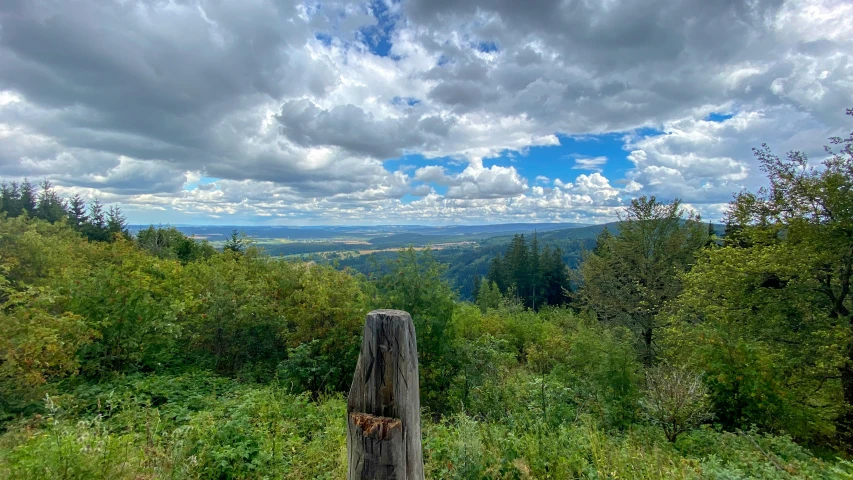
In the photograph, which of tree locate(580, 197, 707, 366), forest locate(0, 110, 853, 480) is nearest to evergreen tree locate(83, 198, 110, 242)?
forest locate(0, 110, 853, 480)

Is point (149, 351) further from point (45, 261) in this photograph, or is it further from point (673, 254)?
point (673, 254)

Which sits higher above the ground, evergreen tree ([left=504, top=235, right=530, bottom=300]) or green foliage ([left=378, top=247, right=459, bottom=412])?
green foliage ([left=378, top=247, right=459, bottom=412])

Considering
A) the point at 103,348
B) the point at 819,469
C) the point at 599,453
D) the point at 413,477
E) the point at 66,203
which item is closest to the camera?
the point at 413,477

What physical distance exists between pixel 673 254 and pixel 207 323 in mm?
19726

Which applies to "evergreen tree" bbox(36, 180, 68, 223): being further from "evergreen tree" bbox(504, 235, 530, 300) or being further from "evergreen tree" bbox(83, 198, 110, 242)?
"evergreen tree" bbox(504, 235, 530, 300)

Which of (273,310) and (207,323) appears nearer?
(207,323)

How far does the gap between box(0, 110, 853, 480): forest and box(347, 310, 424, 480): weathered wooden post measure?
294 cm

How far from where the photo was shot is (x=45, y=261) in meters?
15.3

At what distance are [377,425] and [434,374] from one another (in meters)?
7.39

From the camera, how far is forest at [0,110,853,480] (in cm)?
448

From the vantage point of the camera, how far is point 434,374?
872 centimetres

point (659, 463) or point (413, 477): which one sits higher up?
point (413, 477)

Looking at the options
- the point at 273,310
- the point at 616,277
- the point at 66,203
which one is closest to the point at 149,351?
the point at 273,310

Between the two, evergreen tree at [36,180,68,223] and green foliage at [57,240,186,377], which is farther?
evergreen tree at [36,180,68,223]
